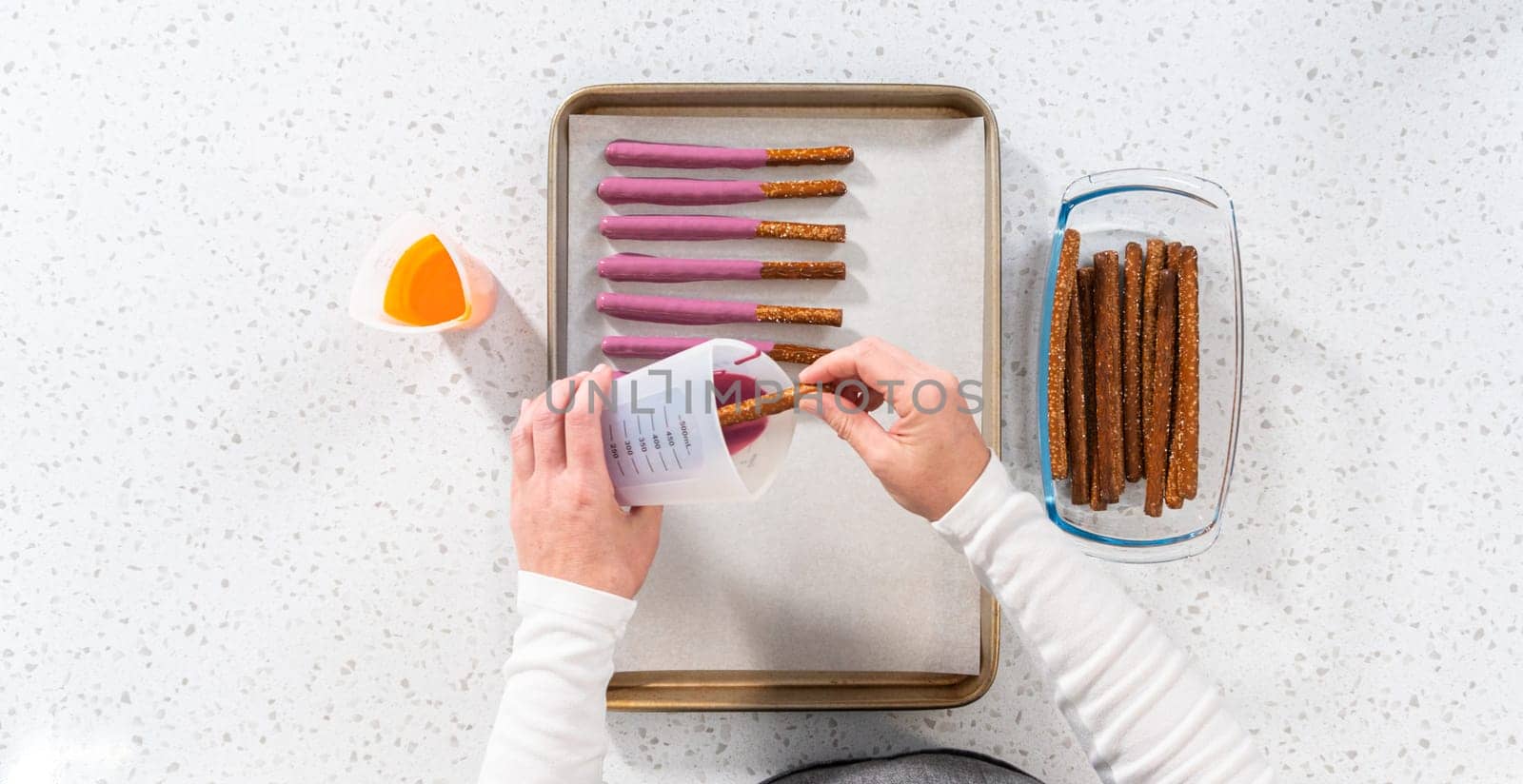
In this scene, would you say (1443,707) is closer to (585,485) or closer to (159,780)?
(585,485)

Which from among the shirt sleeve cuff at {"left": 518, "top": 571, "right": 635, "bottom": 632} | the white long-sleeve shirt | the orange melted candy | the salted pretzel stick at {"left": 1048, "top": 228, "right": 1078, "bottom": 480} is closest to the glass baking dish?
the salted pretzel stick at {"left": 1048, "top": 228, "right": 1078, "bottom": 480}

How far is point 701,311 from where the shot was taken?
0.64 m

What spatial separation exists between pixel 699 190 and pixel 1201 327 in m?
0.40

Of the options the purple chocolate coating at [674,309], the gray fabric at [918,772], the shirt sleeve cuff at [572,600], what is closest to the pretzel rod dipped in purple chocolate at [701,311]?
the purple chocolate coating at [674,309]

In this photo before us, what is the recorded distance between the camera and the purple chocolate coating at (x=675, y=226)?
641 millimetres

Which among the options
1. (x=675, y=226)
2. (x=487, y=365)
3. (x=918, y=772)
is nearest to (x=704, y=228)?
(x=675, y=226)

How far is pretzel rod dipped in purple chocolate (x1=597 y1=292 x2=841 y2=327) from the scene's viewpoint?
64 cm

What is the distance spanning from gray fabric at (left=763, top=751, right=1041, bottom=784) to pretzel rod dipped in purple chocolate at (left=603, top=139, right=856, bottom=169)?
0.44 m

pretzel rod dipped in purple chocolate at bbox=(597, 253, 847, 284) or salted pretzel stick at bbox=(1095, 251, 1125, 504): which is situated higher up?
pretzel rod dipped in purple chocolate at bbox=(597, 253, 847, 284)

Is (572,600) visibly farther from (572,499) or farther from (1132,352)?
(1132,352)

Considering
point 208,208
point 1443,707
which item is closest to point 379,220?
point 208,208

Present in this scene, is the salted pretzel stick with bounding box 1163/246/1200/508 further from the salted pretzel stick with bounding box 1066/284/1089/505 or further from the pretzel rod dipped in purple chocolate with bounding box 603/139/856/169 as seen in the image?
the pretzel rod dipped in purple chocolate with bounding box 603/139/856/169

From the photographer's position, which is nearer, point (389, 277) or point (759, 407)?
point (759, 407)

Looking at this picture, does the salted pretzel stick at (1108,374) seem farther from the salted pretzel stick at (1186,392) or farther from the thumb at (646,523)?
the thumb at (646,523)
